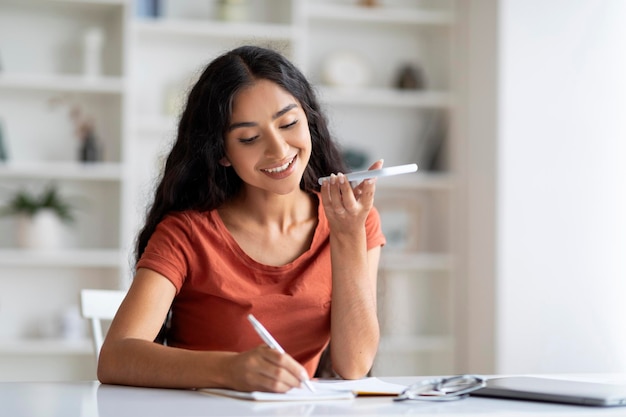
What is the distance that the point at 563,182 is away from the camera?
389 cm

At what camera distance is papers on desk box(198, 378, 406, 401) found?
4.00ft

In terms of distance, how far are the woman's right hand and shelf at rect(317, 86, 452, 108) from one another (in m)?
2.90

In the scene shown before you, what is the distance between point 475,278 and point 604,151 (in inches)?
30.8

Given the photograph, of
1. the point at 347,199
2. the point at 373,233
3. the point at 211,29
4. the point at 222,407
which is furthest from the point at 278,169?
the point at 211,29

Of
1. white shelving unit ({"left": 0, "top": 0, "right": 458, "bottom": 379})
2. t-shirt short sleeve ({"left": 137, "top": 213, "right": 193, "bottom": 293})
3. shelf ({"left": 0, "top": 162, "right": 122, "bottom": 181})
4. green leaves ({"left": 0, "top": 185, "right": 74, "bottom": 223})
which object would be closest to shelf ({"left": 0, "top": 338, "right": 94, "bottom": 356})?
white shelving unit ({"left": 0, "top": 0, "right": 458, "bottom": 379})

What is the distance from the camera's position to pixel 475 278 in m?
4.07

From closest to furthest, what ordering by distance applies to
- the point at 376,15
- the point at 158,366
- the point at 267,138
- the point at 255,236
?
the point at 158,366, the point at 267,138, the point at 255,236, the point at 376,15

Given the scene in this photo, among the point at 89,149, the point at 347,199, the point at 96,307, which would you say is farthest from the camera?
the point at 89,149

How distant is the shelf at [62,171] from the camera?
3.74m

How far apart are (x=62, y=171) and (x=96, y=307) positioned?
183 centimetres

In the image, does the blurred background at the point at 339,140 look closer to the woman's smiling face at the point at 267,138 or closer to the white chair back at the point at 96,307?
the white chair back at the point at 96,307

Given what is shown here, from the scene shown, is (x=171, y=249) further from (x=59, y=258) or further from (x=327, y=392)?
(x=59, y=258)

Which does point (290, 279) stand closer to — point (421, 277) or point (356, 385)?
point (356, 385)

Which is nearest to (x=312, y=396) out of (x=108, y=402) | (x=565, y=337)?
(x=108, y=402)
